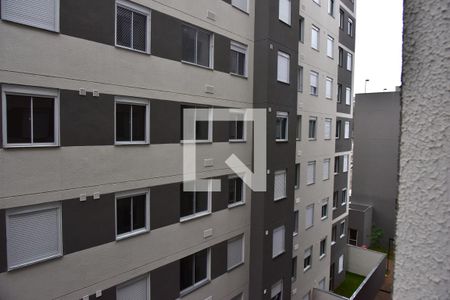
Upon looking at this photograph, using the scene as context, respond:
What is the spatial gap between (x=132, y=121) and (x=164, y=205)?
2499mm

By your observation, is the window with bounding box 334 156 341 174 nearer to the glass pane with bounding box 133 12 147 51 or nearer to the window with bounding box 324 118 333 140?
the window with bounding box 324 118 333 140

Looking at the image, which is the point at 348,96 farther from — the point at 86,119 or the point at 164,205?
the point at 86,119

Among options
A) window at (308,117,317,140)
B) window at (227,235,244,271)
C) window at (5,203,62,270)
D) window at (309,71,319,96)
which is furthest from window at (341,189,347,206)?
window at (5,203,62,270)

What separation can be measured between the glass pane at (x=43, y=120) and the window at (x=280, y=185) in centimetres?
812

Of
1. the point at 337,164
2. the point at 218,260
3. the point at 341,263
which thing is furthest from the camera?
the point at 341,263

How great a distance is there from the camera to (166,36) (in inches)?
297

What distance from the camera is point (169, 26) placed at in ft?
24.9

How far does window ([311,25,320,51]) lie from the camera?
49.0 ft

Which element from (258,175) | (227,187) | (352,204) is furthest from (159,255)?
(352,204)

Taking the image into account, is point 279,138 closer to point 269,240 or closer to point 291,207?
point 291,207

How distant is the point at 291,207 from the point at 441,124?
Answer: 39.4 ft

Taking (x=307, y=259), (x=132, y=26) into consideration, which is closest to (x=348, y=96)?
(x=307, y=259)

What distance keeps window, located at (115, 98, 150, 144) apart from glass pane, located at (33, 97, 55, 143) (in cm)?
140

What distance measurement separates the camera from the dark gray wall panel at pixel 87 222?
5.78 metres
